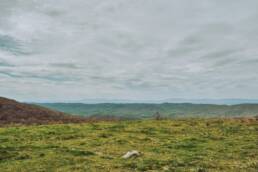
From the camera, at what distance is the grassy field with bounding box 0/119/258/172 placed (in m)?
14.5

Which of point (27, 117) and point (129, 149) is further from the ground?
point (27, 117)

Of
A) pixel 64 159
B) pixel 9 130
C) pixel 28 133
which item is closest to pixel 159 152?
pixel 64 159

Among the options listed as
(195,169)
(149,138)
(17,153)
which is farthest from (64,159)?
(149,138)

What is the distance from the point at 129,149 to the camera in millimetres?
19500

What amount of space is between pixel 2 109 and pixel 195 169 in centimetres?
4957

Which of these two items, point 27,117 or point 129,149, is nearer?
point 129,149

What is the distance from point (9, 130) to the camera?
28562 millimetres

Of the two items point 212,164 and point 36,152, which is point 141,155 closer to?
point 212,164

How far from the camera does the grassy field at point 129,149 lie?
1448 centimetres

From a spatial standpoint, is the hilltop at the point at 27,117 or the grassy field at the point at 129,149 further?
the hilltop at the point at 27,117

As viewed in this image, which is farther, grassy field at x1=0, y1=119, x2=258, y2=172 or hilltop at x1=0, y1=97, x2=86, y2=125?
hilltop at x1=0, y1=97, x2=86, y2=125

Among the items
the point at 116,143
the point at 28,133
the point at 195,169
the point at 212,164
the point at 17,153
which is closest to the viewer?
the point at 195,169

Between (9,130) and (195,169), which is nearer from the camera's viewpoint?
(195,169)

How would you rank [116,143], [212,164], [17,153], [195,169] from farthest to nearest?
[116,143] → [17,153] → [212,164] → [195,169]
